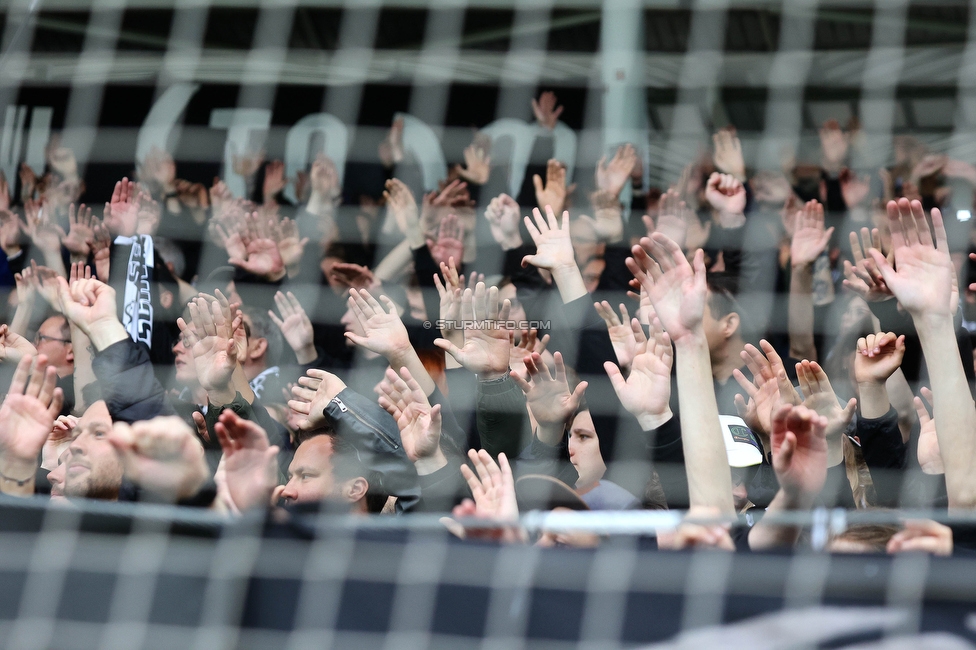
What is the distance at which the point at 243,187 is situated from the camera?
4391mm

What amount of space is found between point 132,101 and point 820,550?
4449 mm

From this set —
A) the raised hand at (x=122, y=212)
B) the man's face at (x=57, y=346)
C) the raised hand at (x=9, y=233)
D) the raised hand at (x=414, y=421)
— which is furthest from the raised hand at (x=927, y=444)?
the raised hand at (x=9, y=233)

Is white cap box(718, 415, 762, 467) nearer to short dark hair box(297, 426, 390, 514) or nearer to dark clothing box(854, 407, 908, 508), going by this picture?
dark clothing box(854, 407, 908, 508)

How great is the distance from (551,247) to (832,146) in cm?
157

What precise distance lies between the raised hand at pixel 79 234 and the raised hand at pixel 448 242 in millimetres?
1269

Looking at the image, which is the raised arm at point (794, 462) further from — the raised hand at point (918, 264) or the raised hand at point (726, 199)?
the raised hand at point (726, 199)

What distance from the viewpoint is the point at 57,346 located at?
9.04 ft

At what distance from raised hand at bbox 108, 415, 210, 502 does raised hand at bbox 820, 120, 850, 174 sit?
2.66m

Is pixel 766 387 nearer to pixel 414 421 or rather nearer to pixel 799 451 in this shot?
pixel 799 451

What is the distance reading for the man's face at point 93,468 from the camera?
6.31 ft

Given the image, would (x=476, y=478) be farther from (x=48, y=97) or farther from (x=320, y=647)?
(x=48, y=97)

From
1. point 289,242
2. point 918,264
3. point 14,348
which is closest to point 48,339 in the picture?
point 14,348

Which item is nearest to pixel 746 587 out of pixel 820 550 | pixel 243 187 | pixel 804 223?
pixel 820 550

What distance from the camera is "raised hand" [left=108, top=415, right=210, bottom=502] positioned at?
1383 millimetres
